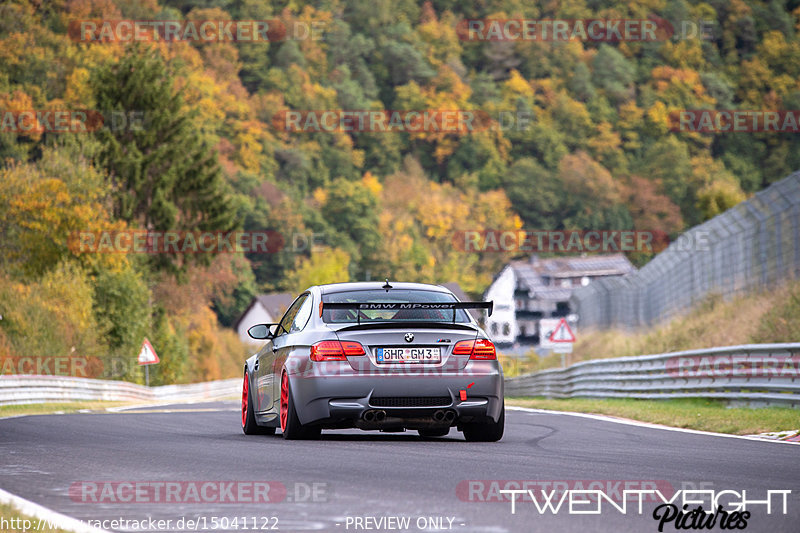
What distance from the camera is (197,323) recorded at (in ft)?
248

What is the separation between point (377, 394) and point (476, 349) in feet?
3.40

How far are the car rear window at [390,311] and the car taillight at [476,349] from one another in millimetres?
472

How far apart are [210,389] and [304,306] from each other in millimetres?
48132

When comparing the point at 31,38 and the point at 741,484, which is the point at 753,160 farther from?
the point at 741,484

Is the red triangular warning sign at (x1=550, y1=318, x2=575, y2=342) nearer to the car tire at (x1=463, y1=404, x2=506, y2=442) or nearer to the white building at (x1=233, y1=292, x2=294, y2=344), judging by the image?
the car tire at (x1=463, y1=404, x2=506, y2=442)

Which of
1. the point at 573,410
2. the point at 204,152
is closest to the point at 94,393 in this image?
the point at 573,410

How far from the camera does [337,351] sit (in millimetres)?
11898

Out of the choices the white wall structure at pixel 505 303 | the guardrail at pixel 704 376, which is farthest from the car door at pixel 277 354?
the white wall structure at pixel 505 303

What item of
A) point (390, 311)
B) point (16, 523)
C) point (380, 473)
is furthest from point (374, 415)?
point (16, 523)

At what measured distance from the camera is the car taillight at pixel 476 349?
475 inches

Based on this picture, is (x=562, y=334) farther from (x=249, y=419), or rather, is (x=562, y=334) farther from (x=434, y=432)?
(x=249, y=419)

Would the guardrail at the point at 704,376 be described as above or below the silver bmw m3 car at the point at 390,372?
below

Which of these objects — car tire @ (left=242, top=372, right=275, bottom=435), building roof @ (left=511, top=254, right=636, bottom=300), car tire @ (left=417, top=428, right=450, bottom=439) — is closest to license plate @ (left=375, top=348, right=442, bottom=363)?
car tire @ (left=417, top=428, right=450, bottom=439)

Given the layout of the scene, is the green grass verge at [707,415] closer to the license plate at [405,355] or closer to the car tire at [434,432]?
the car tire at [434,432]
